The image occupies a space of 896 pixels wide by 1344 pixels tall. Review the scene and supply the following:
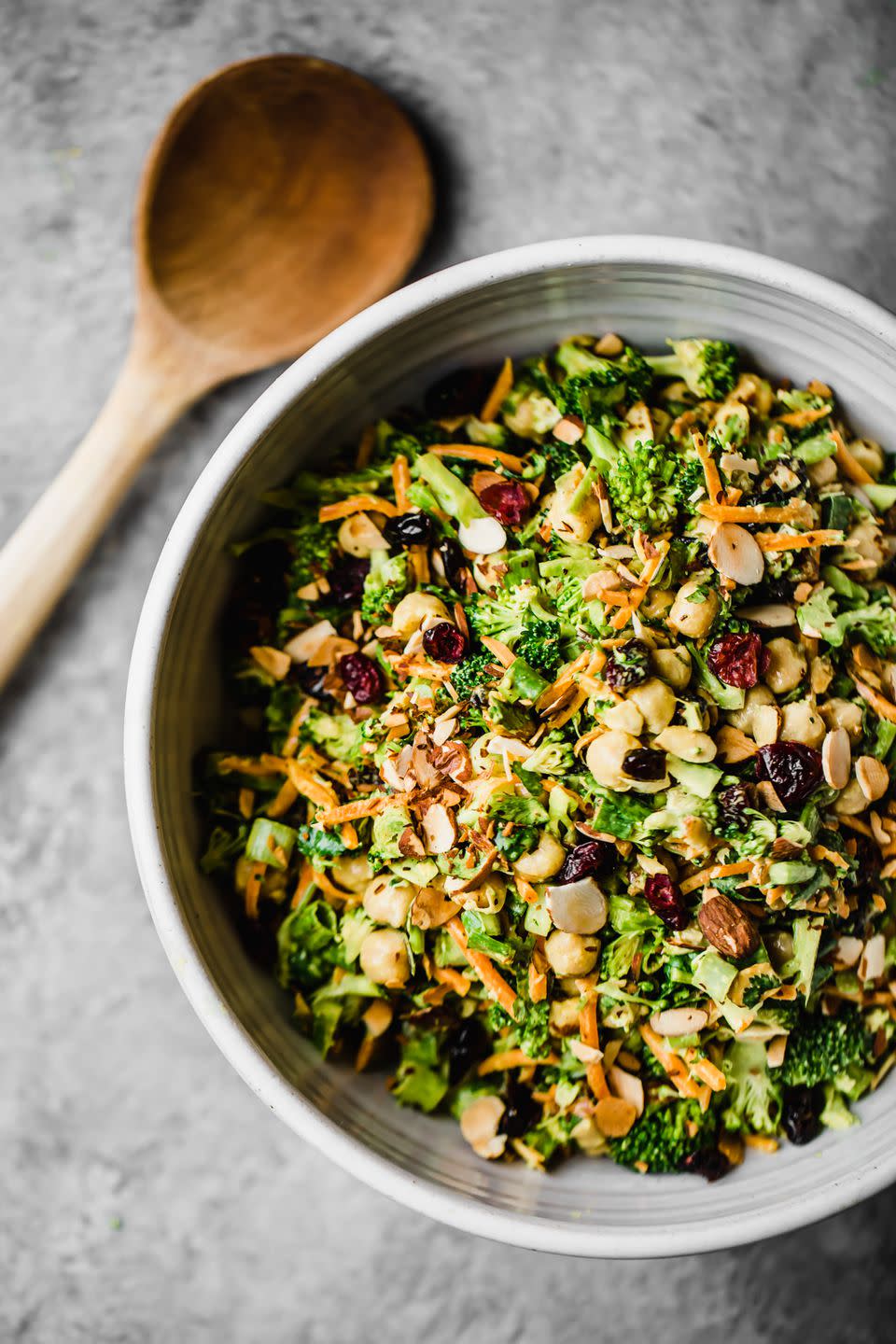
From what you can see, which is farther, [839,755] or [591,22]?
[591,22]

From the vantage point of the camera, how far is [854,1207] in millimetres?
2508

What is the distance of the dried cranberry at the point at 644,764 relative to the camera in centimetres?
161

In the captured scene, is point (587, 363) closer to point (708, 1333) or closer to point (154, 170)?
point (154, 170)

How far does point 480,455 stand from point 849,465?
0.67 metres

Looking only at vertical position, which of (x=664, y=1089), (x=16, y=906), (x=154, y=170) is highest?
(x=154, y=170)

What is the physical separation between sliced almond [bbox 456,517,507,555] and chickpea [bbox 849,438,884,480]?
68cm

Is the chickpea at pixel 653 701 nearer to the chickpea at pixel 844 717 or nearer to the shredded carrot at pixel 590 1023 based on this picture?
the chickpea at pixel 844 717

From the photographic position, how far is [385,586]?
183 centimetres

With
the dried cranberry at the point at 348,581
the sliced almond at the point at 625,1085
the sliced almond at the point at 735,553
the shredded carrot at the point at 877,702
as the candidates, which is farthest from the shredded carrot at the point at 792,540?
the sliced almond at the point at 625,1085

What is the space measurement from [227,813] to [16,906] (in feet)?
2.75

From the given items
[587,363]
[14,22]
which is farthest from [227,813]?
[14,22]

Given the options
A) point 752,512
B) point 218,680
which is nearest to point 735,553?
point 752,512

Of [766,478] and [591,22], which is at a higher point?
[591,22]

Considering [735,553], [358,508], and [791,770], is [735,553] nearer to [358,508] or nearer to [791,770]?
[791,770]
